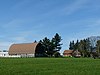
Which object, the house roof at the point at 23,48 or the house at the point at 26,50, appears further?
the house roof at the point at 23,48

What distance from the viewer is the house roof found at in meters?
157

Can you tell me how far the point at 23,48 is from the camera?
16588 cm

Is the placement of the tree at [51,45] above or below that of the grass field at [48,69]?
above

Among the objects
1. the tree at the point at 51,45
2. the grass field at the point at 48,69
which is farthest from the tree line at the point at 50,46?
the grass field at the point at 48,69

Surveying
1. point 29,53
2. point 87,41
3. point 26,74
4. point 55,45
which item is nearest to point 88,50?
point 87,41

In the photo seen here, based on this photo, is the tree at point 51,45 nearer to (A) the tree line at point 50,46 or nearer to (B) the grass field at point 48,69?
(A) the tree line at point 50,46

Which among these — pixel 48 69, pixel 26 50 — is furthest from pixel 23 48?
pixel 48 69

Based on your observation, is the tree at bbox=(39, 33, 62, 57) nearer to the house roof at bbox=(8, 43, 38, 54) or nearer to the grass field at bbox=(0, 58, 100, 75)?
the house roof at bbox=(8, 43, 38, 54)

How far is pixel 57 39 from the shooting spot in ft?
Result: 553

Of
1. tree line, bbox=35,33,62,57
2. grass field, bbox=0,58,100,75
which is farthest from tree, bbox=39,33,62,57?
grass field, bbox=0,58,100,75

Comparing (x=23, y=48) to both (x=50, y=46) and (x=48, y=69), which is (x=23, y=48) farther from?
(x=48, y=69)

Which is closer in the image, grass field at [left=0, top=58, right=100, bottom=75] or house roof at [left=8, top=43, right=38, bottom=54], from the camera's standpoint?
grass field at [left=0, top=58, right=100, bottom=75]

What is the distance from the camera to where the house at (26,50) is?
506 ft

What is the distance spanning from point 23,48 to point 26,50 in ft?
14.0
